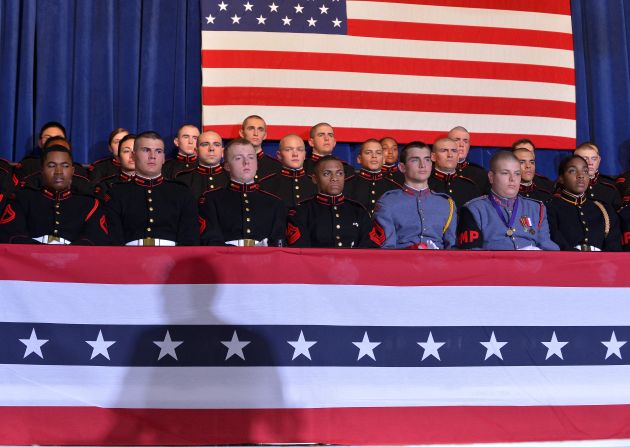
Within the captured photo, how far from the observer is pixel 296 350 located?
3.91 m

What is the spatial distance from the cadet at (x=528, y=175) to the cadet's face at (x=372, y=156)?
39.5 inches

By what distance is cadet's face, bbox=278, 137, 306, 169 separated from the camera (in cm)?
686

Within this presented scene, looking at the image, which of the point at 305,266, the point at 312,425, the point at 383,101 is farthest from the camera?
the point at 383,101

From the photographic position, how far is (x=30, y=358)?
379 cm

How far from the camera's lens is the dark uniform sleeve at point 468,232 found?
5.46 metres

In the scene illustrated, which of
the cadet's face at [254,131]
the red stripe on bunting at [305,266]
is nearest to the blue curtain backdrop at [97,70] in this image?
the cadet's face at [254,131]

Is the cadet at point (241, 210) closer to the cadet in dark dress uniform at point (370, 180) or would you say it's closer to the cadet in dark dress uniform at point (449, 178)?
the cadet in dark dress uniform at point (370, 180)

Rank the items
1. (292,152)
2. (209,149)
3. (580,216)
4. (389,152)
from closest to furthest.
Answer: (580,216)
(209,149)
(292,152)
(389,152)

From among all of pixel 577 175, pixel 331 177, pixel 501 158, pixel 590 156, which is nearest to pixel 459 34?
pixel 590 156

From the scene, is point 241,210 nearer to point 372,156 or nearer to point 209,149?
point 209,149

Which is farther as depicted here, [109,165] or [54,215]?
[109,165]

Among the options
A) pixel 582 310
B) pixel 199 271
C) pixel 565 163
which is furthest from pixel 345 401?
pixel 565 163

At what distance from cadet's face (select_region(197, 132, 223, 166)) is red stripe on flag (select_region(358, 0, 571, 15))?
292 centimetres

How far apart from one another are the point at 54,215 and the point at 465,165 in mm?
3652
